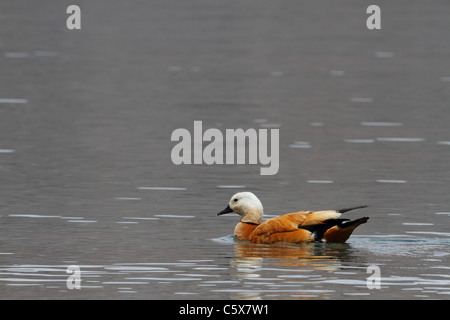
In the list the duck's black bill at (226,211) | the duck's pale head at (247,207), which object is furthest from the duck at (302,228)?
the duck's black bill at (226,211)

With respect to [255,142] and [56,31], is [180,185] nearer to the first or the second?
[255,142]

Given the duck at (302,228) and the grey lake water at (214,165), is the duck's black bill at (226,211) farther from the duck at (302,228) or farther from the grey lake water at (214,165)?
the duck at (302,228)

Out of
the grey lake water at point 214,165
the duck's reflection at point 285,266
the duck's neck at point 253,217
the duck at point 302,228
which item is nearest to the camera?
the duck's reflection at point 285,266

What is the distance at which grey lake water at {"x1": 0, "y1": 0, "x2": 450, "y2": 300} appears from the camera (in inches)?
486

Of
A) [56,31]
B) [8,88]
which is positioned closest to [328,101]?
[8,88]

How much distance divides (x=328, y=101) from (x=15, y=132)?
29.0ft

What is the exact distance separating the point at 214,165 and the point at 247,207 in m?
5.18

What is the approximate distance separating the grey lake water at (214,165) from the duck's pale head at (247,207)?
0.37 meters

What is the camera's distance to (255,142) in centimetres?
2258

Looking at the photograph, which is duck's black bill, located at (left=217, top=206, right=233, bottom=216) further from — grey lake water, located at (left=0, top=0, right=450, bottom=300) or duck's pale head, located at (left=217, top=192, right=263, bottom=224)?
grey lake water, located at (left=0, top=0, right=450, bottom=300)

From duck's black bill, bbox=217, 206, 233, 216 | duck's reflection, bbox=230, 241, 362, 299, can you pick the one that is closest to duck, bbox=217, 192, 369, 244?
duck's reflection, bbox=230, 241, 362, 299

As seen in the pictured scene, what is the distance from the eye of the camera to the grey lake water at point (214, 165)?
1235 cm

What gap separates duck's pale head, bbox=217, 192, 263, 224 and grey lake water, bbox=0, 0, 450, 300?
0.37 meters

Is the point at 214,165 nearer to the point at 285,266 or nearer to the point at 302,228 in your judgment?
the point at 302,228
